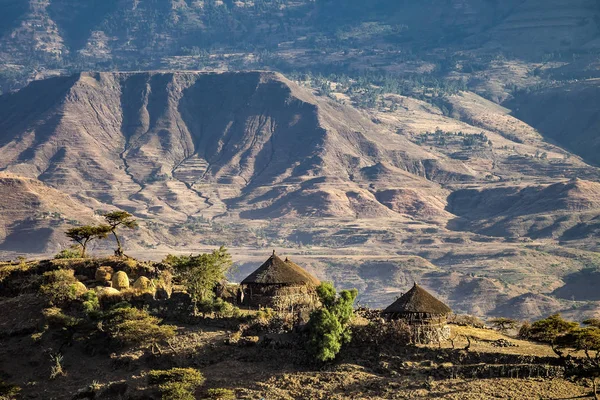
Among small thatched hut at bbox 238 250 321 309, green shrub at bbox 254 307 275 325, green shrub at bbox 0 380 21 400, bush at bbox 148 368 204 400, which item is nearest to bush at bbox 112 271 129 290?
small thatched hut at bbox 238 250 321 309

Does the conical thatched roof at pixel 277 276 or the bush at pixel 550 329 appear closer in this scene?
the bush at pixel 550 329

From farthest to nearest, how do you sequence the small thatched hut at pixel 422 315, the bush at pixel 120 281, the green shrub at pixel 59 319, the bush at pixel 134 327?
the bush at pixel 120 281 < the green shrub at pixel 59 319 < the bush at pixel 134 327 < the small thatched hut at pixel 422 315

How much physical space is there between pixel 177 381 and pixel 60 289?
1414 cm

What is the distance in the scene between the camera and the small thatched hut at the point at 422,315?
53.6 m

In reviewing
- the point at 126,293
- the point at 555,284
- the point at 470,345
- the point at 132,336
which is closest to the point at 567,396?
the point at 470,345

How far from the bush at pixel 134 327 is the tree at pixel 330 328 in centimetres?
802

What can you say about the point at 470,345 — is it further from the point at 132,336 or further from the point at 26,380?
the point at 26,380

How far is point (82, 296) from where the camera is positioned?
60.3 m

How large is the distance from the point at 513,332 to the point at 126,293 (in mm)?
24722

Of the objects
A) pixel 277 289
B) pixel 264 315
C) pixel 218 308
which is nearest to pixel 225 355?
pixel 264 315

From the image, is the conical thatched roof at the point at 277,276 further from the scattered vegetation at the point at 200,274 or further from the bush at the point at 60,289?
the bush at the point at 60,289

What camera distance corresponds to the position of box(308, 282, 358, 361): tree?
51688mm

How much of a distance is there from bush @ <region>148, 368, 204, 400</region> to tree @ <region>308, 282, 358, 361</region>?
6.21m

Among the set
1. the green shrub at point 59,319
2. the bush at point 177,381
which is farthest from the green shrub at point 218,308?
the bush at point 177,381
